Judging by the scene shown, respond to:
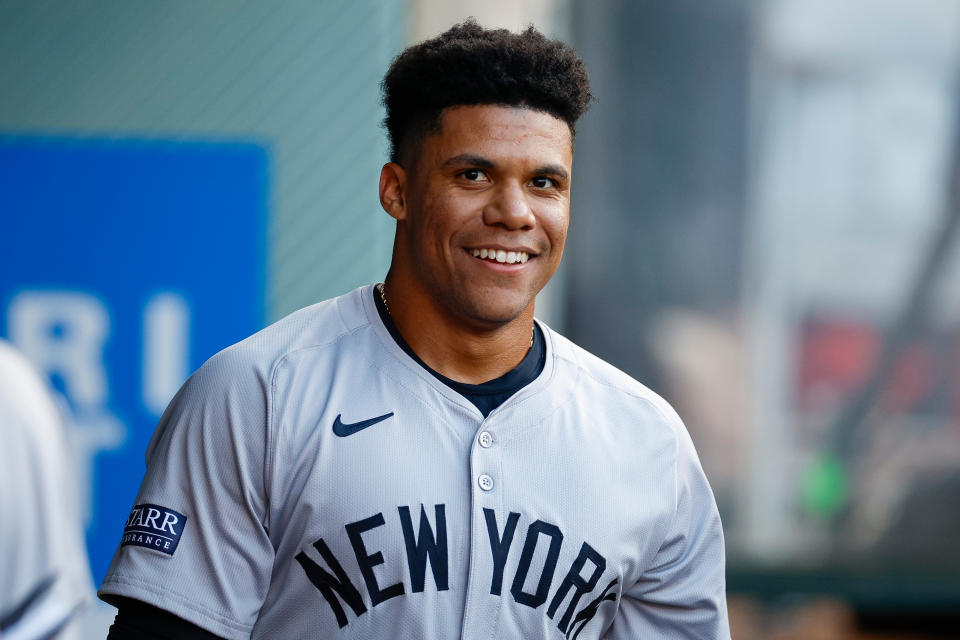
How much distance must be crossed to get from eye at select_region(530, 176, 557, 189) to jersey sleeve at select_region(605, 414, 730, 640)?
1.90 ft

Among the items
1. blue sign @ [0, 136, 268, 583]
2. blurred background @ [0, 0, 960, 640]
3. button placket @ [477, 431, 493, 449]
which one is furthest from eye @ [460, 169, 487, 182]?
blurred background @ [0, 0, 960, 640]

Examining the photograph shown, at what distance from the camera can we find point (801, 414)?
5980 millimetres

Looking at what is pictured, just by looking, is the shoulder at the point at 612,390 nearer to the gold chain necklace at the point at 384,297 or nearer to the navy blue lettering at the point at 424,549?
the gold chain necklace at the point at 384,297

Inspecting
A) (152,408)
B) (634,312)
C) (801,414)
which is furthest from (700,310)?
(152,408)

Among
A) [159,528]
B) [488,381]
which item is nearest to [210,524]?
[159,528]

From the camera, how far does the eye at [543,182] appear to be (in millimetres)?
2283

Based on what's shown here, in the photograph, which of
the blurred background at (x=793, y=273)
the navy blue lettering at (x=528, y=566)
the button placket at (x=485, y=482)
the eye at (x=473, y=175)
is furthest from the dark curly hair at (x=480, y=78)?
the blurred background at (x=793, y=273)

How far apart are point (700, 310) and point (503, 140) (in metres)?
3.92

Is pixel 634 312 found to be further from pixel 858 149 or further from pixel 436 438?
pixel 436 438

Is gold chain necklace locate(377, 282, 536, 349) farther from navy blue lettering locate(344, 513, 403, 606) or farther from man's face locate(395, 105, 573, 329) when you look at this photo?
navy blue lettering locate(344, 513, 403, 606)

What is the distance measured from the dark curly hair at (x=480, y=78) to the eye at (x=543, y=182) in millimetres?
132

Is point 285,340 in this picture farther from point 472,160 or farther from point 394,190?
point 472,160

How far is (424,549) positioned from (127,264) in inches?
107

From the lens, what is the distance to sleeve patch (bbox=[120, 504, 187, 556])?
2.08m
